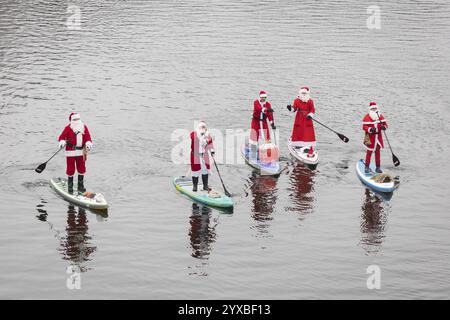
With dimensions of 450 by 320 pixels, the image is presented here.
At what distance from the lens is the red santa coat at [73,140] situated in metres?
22.9

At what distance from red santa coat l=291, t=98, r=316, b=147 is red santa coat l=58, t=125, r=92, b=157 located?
8443 millimetres

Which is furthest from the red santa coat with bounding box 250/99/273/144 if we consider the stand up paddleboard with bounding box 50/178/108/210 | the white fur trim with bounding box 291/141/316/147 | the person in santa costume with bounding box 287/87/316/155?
the stand up paddleboard with bounding box 50/178/108/210

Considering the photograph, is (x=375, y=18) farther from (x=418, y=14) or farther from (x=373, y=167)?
(x=373, y=167)

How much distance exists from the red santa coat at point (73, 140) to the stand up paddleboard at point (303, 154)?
28.0ft

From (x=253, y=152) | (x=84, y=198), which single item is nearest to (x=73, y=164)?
(x=84, y=198)

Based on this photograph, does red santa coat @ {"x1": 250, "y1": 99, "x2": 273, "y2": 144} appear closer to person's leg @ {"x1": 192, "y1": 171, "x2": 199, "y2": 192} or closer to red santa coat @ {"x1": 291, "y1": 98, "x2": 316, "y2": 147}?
red santa coat @ {"x1": 291, "y1": 98, "x2": 316, "y2": 147}

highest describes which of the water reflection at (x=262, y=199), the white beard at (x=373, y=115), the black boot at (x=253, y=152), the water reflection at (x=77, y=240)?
the white beard at (x=373, y=115)


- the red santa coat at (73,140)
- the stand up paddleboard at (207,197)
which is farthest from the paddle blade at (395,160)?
the red santa coat at (73,140)

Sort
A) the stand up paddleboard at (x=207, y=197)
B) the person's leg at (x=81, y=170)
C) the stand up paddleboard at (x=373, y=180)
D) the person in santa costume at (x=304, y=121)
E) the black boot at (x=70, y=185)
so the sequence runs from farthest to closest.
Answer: the person in santa costume at (x=304, y=121) → the stand up paddleboard at (x=373, y=180) → the black boot at (x=70, y=185) → the person's leg at (x=81, y=170) → the stand up paddleboard at (x=207, y=197)

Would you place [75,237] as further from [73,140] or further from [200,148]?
[200,148]

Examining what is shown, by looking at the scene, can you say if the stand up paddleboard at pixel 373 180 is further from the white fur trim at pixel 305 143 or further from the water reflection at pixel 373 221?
the white fur trim at pixel 305 143

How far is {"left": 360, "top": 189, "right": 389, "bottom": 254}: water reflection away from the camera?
20.8 m

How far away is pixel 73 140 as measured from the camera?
22.9 m
